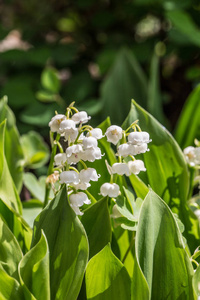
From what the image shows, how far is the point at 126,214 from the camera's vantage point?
66cm

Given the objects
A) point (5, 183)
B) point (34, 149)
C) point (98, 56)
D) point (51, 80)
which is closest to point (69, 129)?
point (5, 183)

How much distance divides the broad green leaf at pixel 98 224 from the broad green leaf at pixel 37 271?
0.35ft

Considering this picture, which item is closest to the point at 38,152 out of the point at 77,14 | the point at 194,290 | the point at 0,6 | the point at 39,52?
the point at 194,290

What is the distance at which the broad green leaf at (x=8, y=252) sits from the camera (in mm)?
678

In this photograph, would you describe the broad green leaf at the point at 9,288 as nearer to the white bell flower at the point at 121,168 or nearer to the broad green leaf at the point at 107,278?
the broad green leaf at the point at 107,278

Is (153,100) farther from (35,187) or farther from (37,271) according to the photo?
(37,271)

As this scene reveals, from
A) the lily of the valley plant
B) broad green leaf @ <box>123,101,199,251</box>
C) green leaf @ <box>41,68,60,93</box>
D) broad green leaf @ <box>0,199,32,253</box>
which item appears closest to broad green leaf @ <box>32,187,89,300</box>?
the lily of the valley plant

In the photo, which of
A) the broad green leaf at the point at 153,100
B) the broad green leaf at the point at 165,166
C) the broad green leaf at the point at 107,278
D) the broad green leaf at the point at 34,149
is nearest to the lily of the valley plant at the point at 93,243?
the broad green leaf at the point at 107,278

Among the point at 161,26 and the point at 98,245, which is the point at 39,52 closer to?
the point at 161,26

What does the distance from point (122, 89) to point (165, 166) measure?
700mm

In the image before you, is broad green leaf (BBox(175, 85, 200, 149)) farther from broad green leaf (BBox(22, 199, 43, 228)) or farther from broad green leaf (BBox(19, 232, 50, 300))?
broad green leaf (BBox(19, 232, 50, 300))

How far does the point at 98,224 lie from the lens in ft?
2.25

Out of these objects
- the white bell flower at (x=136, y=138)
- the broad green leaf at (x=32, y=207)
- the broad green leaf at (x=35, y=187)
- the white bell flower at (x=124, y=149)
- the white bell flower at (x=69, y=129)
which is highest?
the white bell flower at (x=69, y=129)

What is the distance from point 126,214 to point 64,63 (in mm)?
1519
